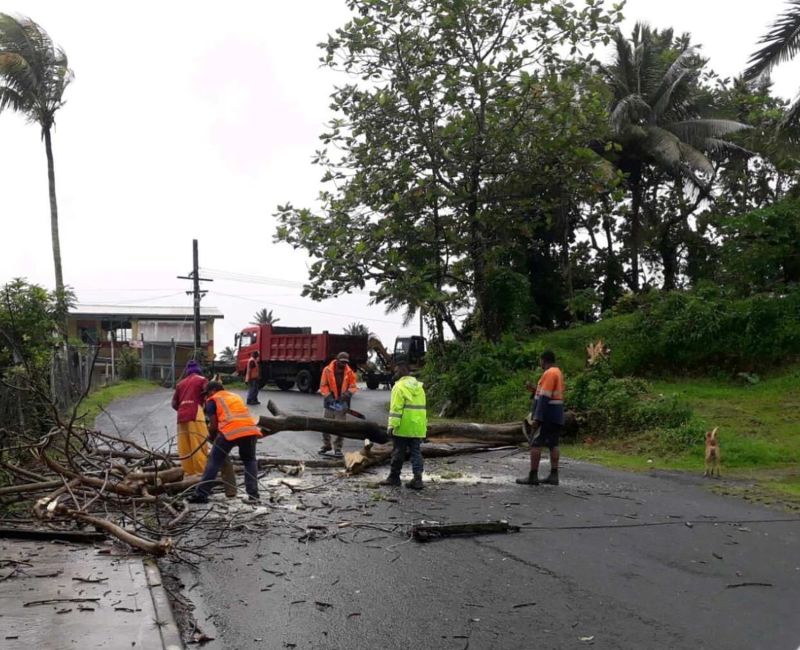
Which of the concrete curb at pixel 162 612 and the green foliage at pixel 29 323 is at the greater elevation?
the green foliage at pixel 29 323

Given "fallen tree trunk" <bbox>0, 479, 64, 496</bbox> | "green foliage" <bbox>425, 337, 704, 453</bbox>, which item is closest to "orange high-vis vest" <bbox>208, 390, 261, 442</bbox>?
"fallen tree trunk" <bbox>0, 479, 64, 496</bbox>

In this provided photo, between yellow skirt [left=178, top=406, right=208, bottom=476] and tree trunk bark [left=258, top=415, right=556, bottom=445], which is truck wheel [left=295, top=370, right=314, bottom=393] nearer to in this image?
tree trunk bark [left=258, top=415, right=556, bottom=445]

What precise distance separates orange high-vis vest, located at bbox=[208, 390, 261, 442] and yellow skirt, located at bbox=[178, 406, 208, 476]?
1.56m

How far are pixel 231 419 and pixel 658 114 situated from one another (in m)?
23.8

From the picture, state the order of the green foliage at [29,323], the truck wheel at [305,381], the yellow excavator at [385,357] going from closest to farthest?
the green foliage at [29,323]
the truck wheel at [305,381]
the yellow excavator at [385,357]

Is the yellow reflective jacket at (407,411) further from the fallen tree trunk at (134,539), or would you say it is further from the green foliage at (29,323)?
the green foliage at (29,323)

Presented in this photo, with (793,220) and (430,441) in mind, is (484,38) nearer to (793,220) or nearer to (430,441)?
(793,220)

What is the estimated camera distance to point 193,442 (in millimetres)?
10656

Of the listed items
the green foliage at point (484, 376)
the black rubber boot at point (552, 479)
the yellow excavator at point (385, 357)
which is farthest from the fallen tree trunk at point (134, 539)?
the yellow excavator at point (385, 357)

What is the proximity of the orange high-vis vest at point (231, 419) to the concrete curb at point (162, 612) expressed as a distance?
2754 mm

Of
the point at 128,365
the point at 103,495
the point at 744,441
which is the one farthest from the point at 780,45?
the point at 128,365

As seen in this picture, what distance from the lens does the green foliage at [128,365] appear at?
Result: 40.3 metres

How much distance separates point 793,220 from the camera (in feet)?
65.1

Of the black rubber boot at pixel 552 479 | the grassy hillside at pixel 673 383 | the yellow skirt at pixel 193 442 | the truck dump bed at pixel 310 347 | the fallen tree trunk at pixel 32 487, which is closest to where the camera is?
the fallen tree trunk at pixel 32 487
